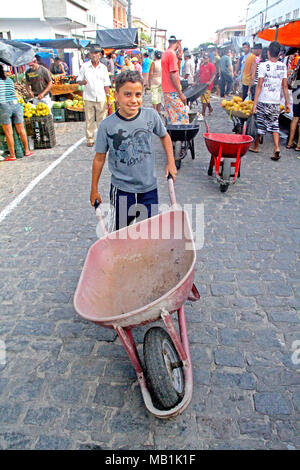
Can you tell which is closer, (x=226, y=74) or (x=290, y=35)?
(x=290, y=35)

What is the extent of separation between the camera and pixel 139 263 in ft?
10.2

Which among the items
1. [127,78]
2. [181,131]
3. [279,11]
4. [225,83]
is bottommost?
[181,131]

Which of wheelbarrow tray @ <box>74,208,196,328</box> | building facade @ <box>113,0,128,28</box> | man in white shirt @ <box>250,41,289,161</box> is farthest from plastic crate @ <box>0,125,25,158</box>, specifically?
building facade @ <box>113,0,128,28</box>

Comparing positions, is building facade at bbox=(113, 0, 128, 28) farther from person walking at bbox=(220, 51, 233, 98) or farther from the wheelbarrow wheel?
the wheelbarrow wheel

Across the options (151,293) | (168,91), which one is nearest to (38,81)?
(168,91)

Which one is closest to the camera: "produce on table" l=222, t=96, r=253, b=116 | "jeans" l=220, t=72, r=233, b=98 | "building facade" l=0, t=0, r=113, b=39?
"produce on table" l=222, t=96, r=253, b=116

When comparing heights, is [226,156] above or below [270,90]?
below

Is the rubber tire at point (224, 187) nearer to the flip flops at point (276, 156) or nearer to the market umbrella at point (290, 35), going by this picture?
the flip flops at point (276, 156)

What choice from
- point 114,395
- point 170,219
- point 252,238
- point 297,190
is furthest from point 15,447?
point 297,190

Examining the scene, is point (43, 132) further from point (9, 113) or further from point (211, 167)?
point (211, 167)

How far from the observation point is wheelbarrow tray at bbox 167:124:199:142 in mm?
6855

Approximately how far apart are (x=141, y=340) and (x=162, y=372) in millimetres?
858

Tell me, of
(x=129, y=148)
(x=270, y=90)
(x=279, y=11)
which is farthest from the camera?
(x=279, y=11)

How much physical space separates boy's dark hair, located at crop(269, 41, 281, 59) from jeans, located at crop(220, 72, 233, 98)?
37.6 ft
